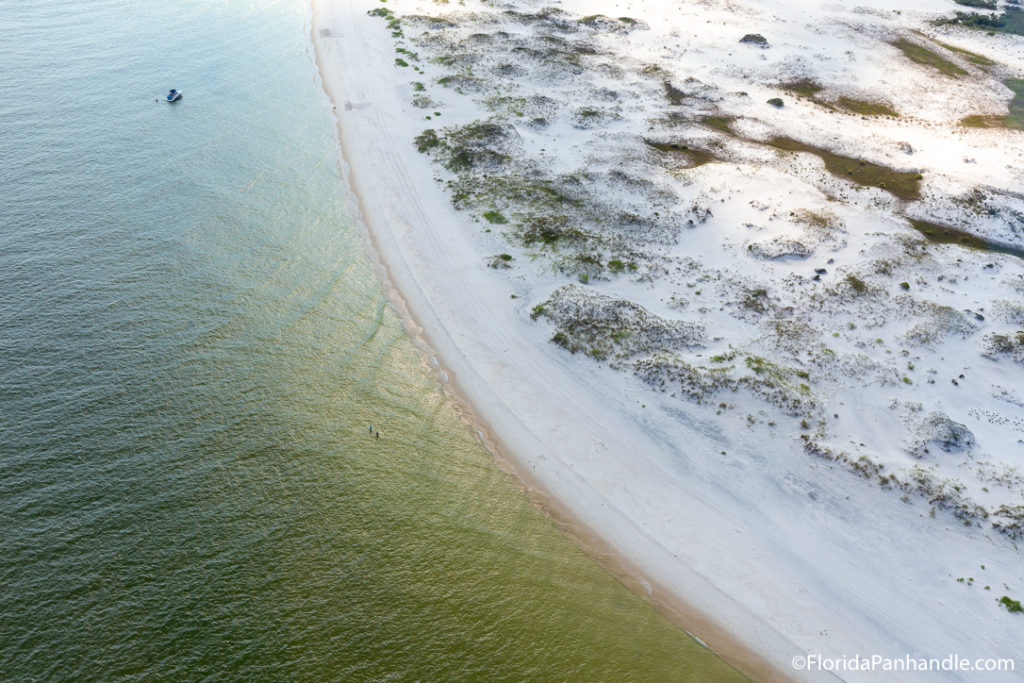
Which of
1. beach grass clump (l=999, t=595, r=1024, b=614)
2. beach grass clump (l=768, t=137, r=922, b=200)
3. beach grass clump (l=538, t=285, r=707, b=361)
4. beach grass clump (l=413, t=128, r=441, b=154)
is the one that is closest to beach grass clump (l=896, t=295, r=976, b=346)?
beach grass clump (l=538, t=285, r=707, b=361)

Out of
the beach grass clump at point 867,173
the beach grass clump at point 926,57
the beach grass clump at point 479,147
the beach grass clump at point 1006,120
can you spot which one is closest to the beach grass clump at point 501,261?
the beach grass clump at point 479,147

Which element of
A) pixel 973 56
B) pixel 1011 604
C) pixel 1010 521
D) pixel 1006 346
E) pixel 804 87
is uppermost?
pixel 973 56

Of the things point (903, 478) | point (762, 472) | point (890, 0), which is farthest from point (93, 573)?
point (890, 0)

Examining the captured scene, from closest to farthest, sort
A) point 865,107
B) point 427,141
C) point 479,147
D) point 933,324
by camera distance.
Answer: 1. point 933,324
2. point 479,147
3. point 427,141
4. point 865,107

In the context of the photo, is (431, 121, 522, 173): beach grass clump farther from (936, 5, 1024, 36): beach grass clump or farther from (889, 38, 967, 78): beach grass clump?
(936, 5, 1024, 36): beach grass clump

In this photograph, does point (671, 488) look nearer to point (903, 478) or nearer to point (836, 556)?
point (836, 556)

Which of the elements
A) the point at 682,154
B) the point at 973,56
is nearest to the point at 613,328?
the point at 682,154

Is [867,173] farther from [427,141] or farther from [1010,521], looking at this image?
[427,141]
